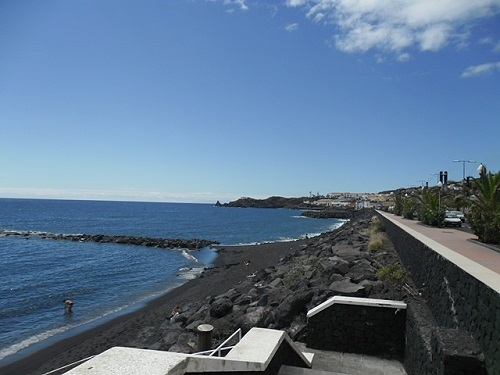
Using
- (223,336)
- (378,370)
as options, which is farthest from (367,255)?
(378,370)

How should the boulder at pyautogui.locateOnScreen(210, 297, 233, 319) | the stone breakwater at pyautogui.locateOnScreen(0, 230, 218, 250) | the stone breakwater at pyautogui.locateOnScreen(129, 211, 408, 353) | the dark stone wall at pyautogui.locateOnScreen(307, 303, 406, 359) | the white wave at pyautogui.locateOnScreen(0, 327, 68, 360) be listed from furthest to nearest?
the stone breakwater at pyautogui.locateOnScreen(0, 230, 218, 250)
the white wave at pyautogui.locateOnScreen(0, 327, 68, 360)
the boulder at pyautogui.locateOnScreen(210, 297, 233, 319)
the stone breakwater at pyautogui.locateOnScreen(129, 211, 408, 353)
the dark stone wall at pyautogui.locateOnScreen(307, 303, 406, 359)

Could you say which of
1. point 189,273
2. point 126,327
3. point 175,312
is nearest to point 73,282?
point 189,273

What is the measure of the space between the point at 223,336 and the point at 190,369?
6.82 meters

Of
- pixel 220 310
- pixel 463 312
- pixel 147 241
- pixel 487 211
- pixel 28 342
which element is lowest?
pixel 28 342

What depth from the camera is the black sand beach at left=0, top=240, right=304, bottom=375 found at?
13.1 meters

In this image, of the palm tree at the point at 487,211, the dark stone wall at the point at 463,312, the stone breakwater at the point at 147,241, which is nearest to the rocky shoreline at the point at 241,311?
the dark stone wall at the point at 463,312

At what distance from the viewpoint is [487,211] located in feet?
42.8

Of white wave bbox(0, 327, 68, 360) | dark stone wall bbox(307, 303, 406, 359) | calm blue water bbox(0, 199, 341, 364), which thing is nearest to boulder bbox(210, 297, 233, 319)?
dark stone wall bbox(307, 303, 406, 359)

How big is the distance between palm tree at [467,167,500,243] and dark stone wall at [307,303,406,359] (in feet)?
21.1

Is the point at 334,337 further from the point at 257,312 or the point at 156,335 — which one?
the point at 156,335

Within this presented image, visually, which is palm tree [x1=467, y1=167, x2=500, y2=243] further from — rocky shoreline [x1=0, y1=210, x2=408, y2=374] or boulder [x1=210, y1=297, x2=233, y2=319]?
boulder [x1=210, y1=297, x2=233, y2=319]

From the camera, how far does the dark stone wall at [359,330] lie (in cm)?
747

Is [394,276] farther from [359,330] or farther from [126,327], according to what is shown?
[126,327]

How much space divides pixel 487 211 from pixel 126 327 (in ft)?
47.5
